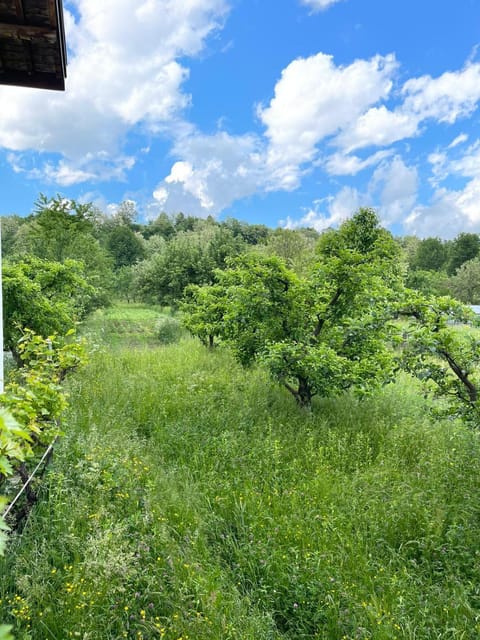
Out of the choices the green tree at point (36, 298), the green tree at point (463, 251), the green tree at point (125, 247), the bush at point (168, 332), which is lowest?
the bush at point (168, 332)

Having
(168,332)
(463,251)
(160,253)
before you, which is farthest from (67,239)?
(463,251)

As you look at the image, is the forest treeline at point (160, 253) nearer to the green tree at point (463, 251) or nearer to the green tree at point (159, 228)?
the green tree at point (463, 251)

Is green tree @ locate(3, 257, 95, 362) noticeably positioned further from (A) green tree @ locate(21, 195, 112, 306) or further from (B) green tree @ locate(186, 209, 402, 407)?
(A) green tree @ locate(21, 195, 112, 306)

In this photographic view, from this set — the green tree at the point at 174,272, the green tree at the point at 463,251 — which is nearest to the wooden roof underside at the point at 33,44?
the green tree at the point at 174,272

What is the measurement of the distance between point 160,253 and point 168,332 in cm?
1216

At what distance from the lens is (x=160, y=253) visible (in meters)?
23.9

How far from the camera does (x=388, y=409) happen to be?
550 cm

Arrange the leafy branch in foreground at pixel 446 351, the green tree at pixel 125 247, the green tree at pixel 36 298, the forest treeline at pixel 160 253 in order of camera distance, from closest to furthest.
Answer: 1. the leafy branch in foreground at pixel 446 351
2. the green tree at pixel 36 298
3. the forest treeline at pixel 160 253
4. the green tree at pixel 125 247

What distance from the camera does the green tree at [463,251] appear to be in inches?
1542

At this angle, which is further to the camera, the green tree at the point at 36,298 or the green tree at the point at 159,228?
the green tree at the point at 159,228

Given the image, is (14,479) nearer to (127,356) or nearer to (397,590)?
(397,590)

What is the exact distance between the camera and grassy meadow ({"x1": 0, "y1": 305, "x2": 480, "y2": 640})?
2.24 meters

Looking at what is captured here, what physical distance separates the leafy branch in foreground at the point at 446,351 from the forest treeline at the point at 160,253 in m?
0.99

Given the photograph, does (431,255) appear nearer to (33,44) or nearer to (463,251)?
(463,251)
